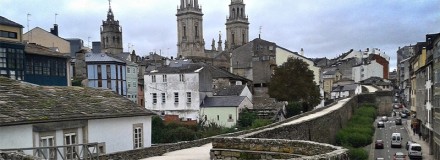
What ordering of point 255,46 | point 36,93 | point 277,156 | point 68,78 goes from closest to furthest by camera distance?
point 277,156, point 36,93, point 68,78, point 255,46

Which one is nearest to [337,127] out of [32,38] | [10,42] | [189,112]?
[189,112]

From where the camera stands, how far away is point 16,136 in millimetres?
14617

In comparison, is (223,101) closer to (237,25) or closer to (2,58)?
(2,58)

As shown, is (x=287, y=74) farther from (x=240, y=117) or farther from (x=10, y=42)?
(x=10, y=42)

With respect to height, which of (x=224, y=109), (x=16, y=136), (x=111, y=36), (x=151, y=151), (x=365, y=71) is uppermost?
(x=111, y=36)

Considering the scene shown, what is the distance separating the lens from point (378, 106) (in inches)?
3302

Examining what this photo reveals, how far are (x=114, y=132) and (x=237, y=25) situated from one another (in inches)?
5478

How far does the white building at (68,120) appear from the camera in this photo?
14820 mm

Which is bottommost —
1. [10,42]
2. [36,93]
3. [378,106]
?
[378,106]

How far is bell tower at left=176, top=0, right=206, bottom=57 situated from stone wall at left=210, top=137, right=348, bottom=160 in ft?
417

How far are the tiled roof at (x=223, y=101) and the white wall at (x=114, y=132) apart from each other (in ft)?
83.1

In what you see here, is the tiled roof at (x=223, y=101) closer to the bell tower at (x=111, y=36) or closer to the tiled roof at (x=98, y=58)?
the tiled roof at (x=98, y=58)

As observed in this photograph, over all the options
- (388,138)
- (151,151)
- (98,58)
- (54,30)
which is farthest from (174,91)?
(151,151)

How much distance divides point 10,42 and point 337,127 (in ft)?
91.0
